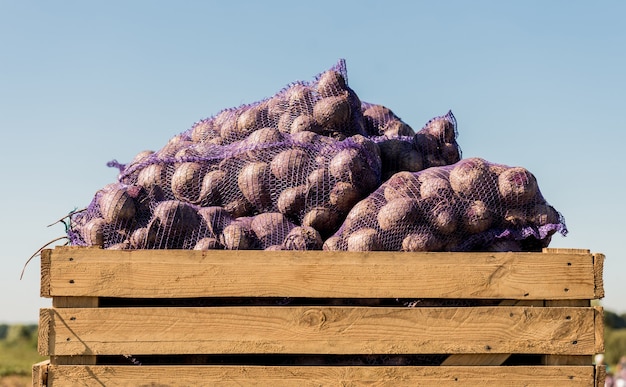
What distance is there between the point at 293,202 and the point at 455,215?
77cm

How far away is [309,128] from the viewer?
4.04 m

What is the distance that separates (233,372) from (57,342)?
0.69m

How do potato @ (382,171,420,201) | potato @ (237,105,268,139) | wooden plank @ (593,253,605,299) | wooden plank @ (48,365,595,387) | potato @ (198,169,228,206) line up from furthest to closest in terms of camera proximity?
potato @ (237,105,268,139) → potato @ (198,169,228,206) → potato @ (382,171,420,201) → wooden plank @ (593,253,605,299) → wooden plank @ (48,365,595,387)

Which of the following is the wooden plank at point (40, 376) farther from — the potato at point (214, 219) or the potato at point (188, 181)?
the potato at point (188, 181)

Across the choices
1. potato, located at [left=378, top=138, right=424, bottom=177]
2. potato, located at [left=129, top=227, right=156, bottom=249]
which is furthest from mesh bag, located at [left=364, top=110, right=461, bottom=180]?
potato, located at [left=129, top=227, right=156, bottom=249]

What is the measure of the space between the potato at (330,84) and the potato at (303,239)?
111cm

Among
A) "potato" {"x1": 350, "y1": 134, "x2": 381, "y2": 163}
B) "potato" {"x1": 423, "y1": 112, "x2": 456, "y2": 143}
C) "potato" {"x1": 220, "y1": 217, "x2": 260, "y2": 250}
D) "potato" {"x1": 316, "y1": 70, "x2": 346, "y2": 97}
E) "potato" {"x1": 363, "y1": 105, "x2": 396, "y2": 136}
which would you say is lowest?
"potato" {"x1": 220, "y1": 217, "x2": 260, "y2": 250}

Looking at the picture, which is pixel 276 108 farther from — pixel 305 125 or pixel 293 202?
pixel 293 202

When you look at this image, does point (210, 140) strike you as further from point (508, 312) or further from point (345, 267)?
point (508, 312)

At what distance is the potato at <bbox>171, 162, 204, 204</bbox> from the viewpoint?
375cm

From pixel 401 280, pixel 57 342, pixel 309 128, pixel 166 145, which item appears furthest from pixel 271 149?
pixel 57 342

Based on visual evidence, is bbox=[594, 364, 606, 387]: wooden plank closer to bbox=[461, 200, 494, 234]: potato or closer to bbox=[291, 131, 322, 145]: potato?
bbox=[461, 200, 494, 234]: potato

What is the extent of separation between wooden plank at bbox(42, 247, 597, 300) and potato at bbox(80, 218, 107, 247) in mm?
603

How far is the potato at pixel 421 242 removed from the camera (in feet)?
10.9
